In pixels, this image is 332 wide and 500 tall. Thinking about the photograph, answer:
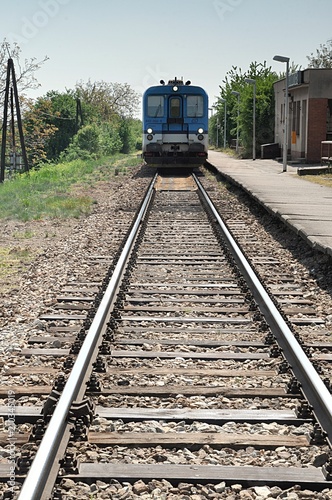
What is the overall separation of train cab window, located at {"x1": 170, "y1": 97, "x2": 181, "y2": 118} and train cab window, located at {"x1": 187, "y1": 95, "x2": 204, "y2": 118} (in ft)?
1.08

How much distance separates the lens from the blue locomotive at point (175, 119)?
24.6 meters

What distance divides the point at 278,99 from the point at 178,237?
29528mm

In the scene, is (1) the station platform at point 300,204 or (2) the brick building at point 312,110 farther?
(2) the brick building at point 312,110

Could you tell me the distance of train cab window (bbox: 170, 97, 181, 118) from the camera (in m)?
24.6

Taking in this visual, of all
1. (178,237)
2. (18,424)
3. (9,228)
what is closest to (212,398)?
(18,424)

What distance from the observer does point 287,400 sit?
4211 millimetres

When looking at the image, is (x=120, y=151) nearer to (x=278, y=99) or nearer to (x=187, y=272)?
(x=278, y=99)

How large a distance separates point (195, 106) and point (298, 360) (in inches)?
820

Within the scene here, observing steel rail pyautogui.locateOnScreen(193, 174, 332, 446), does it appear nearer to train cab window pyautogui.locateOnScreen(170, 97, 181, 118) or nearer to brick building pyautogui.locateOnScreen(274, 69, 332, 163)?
train cab window pyautogui.locateOnScreen(170, 97, 181, 118)

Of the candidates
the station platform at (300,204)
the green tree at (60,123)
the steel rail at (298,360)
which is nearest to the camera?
the steel rail at (298,360)

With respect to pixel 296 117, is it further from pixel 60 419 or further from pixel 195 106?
pixel 60 419

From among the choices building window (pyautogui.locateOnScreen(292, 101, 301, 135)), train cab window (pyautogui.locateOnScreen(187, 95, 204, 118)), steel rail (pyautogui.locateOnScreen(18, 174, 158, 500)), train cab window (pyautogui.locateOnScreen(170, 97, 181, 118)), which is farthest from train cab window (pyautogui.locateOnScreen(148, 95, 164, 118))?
steel rail (pyautogui.locateOnScreen(18, 174, 158, 500))

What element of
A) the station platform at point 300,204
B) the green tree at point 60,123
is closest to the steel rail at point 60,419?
the station platform at point 300,204

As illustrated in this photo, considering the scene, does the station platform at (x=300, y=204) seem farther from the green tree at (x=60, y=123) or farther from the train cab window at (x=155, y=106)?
the green tree at (x=60, y=123)
